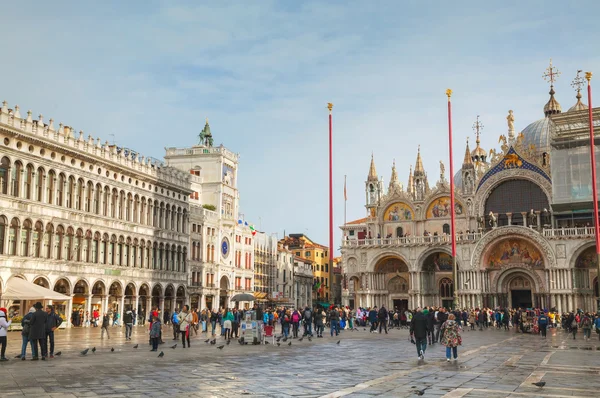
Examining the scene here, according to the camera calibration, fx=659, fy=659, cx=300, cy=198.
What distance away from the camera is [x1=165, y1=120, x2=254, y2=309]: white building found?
61.9 m

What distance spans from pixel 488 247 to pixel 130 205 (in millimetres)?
29799

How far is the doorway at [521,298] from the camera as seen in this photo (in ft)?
186

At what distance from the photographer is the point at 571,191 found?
5222 centimetres

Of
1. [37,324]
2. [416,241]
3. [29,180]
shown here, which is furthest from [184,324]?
[416,241]

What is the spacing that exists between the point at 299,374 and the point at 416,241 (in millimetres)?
46607

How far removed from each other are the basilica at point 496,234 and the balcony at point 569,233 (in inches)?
3.0

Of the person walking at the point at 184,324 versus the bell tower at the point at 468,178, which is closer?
the person walking at the point at 184,324

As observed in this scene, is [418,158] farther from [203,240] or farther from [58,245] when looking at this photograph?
[58,245]

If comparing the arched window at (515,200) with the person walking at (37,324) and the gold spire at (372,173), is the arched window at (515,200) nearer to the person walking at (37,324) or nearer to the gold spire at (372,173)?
the gold spire at (372,173)

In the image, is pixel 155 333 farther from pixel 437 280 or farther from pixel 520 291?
pixel 437 280

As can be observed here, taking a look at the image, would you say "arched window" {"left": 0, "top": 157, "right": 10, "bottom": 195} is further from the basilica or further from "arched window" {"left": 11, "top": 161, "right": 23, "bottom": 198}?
the basilica

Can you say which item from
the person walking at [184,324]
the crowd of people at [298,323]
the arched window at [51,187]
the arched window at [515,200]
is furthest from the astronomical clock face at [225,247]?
the person walking at [184,324]

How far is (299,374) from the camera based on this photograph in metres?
14.8

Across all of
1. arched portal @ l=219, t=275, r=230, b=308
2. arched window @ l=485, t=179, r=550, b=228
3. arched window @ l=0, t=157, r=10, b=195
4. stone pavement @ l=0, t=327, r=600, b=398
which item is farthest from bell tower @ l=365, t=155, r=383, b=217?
stone pavement @ l=0, t=327, r=600, b=398
